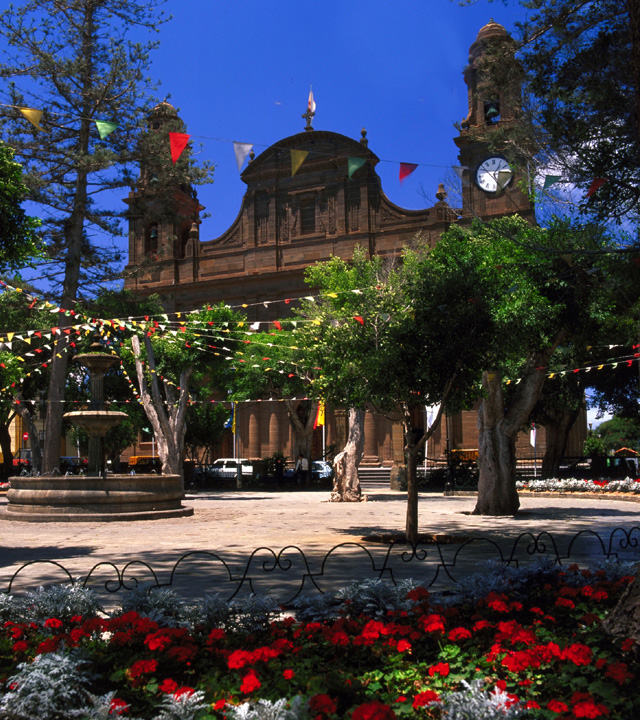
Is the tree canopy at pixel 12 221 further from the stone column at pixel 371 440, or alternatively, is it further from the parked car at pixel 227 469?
the stone column at pixel 371 440

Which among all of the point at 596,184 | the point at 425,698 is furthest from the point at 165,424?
the point at 425,698

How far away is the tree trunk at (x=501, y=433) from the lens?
17188 mm

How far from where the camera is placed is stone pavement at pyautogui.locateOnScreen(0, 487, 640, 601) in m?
8.25

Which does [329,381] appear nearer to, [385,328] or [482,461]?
[385,328]

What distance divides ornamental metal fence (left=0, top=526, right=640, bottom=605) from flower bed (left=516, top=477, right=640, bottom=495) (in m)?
13.8

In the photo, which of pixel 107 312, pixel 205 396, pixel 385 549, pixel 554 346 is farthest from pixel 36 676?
pixel 205 396

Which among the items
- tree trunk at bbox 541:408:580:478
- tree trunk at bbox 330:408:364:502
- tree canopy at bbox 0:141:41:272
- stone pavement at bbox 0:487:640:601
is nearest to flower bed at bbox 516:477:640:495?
stone pavement at bbox 0:487:640:601

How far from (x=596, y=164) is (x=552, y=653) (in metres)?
6.59

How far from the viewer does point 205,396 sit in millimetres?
39000

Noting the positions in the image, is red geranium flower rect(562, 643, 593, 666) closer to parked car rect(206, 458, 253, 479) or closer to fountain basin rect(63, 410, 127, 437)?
fountain basin rect(63, 410, 127, 437)

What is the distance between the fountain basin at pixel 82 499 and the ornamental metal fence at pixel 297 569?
19.9 ft

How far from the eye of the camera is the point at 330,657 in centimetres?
475

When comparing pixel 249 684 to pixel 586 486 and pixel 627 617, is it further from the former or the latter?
pixel 586 486

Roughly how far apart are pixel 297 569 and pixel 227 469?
2892cm
